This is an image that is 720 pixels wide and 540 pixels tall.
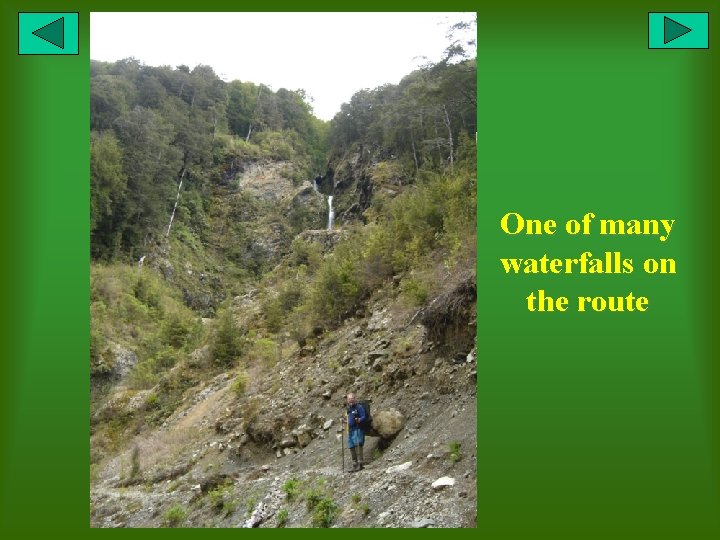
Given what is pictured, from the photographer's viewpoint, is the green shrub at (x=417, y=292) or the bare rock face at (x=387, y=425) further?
the green shrub at (x=417, y=292)

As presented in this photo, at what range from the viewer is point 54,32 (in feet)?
17.9

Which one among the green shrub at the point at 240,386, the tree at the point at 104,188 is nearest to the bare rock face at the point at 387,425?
the green shrub at the point at 240,386

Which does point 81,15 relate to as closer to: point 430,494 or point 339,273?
point 430,494

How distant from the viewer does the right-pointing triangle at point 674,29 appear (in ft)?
17.1

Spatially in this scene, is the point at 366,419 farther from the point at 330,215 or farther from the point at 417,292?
the point at 330,215

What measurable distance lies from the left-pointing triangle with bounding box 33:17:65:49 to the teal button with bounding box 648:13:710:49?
535cm

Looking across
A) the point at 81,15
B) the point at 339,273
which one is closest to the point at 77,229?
the point at 81,15

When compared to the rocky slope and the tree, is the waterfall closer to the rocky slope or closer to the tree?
the tree

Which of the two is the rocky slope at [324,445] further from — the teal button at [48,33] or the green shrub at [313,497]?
the teal button at [48,33]

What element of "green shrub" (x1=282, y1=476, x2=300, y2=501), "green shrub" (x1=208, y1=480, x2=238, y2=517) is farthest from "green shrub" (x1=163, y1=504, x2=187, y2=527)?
"green shrub" (x1=282, y1=476, x2=300, y2=501)

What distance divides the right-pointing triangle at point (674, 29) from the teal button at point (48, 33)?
5341 millimetres

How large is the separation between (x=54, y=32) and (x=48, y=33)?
56mm

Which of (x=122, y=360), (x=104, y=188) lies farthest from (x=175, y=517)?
(x=104, y=188)

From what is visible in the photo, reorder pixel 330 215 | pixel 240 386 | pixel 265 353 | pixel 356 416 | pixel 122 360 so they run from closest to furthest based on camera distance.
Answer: pixel 356 416, pixel 240 386, pixel 265 353, pixel 122 360, pixel 330 215
